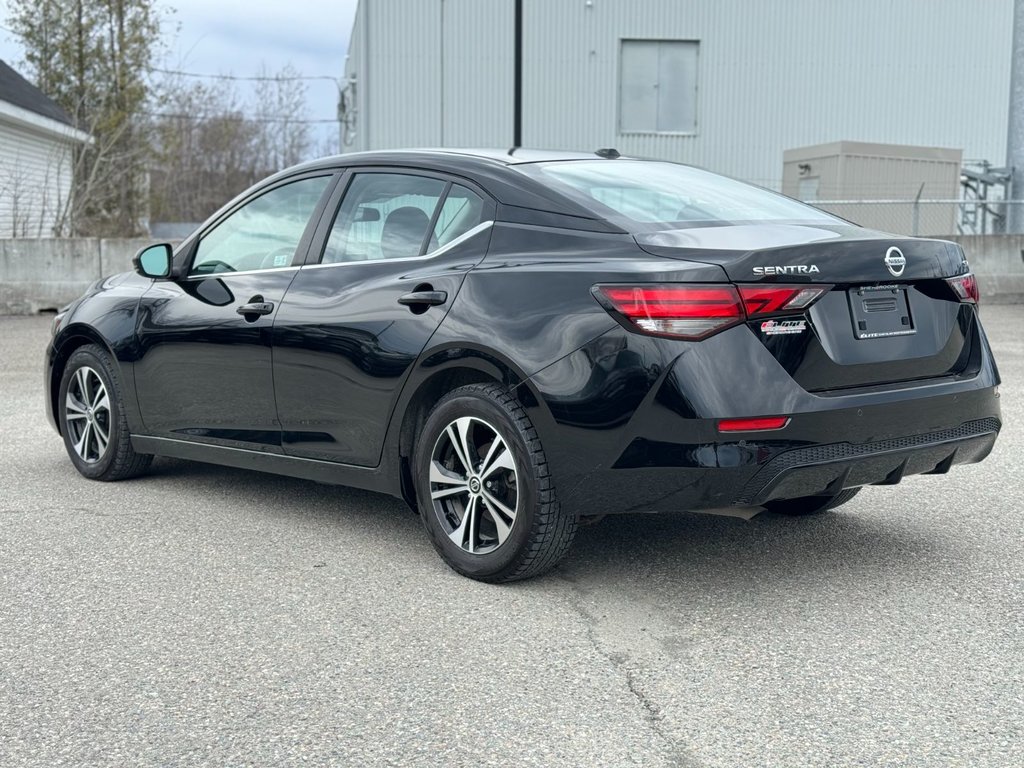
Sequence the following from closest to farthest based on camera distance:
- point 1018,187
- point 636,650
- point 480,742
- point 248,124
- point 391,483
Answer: point 480,742, point 636,650, point 391,483, point 1018,187, point 248,124

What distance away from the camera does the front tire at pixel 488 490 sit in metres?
4.34

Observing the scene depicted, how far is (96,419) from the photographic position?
6.52m

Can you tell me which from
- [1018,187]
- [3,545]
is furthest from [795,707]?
[1018,187]

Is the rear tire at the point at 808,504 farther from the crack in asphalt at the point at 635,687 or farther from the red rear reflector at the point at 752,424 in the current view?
the red rear reflector at the point at 752,424

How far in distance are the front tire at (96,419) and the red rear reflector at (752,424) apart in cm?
342

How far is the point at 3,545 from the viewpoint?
17.1 feet

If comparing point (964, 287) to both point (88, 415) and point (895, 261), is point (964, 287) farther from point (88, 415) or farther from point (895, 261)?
point (88, 415)

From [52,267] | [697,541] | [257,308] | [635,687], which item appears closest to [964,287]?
[697,541]

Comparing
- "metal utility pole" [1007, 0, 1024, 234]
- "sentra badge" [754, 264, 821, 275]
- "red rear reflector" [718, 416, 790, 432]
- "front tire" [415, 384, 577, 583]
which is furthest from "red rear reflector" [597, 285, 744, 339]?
"metal utility pole" [1007, 0, 1024, 234]

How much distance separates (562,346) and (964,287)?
59.5 inches

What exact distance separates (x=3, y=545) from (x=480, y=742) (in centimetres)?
284

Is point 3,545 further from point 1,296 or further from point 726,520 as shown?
point 1,296

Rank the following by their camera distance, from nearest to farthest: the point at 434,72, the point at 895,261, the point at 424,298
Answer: the point at 895,261 < the point at 424,298 < the point at 434,72

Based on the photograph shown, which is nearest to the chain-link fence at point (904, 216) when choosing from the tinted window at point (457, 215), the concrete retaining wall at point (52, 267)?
the concrete retaining wall at point (52, 267)
